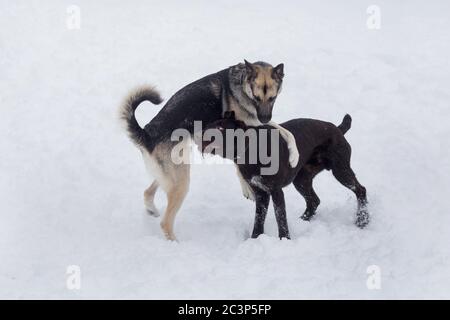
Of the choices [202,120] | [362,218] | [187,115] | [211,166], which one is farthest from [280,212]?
[211,166]

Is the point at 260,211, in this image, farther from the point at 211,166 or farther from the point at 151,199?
the point at 211,166

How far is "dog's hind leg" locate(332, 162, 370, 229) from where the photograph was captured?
7480 millimetres

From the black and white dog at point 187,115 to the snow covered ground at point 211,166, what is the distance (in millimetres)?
631

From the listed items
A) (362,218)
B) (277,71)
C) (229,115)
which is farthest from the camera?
(362,218)

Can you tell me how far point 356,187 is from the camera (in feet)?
24.8

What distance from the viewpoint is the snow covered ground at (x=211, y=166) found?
6371 millimetres

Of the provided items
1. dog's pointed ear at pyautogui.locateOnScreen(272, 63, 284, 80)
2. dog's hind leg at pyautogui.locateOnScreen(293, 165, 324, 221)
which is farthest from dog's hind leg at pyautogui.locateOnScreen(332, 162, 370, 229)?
dog's pointed ear at pyautogui.locateOnScreen(272, 63, 284, 80)

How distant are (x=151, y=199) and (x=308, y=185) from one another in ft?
5.96

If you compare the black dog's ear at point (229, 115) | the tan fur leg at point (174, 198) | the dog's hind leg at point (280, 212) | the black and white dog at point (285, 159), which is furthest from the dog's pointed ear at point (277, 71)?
the tan fur leg at point (174, 198)

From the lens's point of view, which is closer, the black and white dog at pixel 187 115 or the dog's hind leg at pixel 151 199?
the black and white dog at pixel 187 115

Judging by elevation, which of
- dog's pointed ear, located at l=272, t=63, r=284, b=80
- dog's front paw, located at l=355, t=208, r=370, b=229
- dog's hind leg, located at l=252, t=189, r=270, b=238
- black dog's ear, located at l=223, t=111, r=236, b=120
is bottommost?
dog's front paw, located at l=355, t=208, r=370, b=229

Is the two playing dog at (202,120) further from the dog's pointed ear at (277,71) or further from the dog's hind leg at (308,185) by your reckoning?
the dog's hind leg at (308,185)

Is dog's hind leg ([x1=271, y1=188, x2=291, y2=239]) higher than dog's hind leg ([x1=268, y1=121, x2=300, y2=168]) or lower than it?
lower

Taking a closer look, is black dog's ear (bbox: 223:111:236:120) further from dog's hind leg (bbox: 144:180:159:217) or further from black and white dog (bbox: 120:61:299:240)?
dog's hind leg (bbox: 144:180:159:217)
